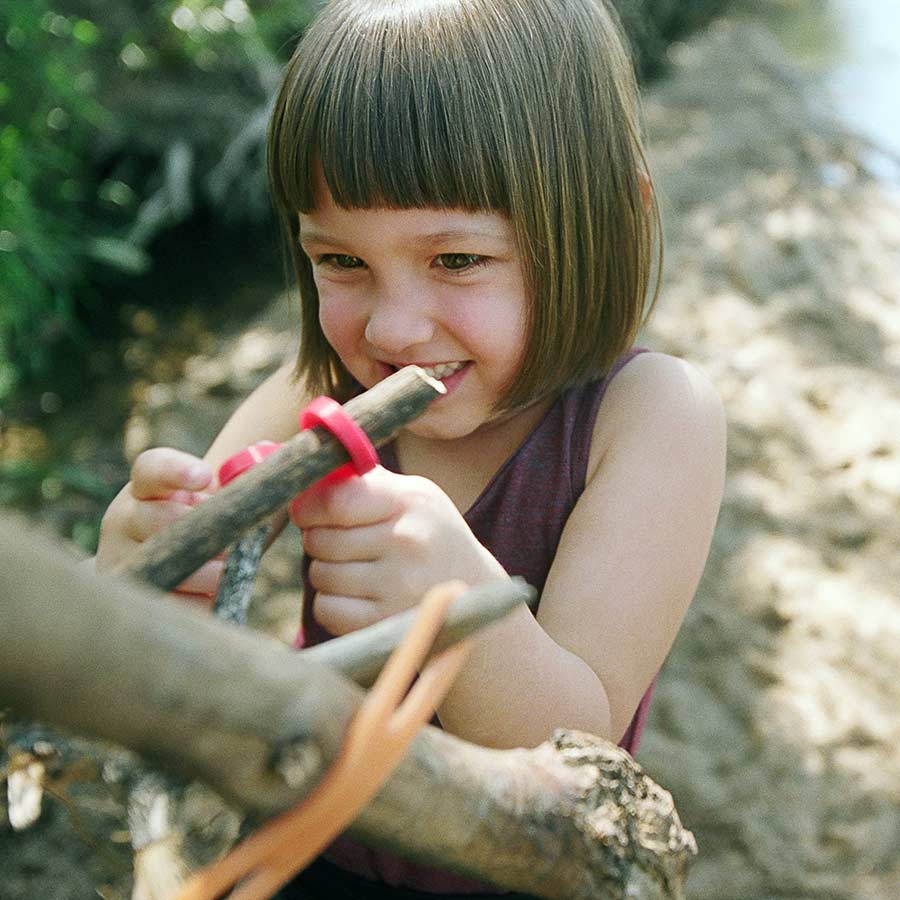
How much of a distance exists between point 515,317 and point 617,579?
0.29 metres

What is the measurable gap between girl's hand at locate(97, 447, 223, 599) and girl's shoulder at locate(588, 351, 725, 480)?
451 millimetres

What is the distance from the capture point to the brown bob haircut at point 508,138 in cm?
118

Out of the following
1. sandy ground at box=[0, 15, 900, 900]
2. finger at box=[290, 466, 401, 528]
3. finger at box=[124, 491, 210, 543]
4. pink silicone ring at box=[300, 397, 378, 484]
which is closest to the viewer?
pink silicone ring at box=[300, 397, 378, 484]

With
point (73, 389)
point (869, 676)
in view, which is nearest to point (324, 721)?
point (869, 676)

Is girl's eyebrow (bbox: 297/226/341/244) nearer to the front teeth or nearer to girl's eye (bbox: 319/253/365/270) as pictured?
girl's eye (bbox: 319/253/365/270)

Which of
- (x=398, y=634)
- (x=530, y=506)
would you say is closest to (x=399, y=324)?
(x=530, y=506)

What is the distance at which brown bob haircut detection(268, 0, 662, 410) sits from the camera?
118cm

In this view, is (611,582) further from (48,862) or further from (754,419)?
(754,419)

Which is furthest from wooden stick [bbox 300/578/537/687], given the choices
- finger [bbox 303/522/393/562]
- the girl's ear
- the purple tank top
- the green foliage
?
the green foliage

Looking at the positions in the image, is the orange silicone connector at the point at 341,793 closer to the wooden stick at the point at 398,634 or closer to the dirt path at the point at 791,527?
the wooden stick at the point at 398,634

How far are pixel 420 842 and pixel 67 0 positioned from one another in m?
3.24

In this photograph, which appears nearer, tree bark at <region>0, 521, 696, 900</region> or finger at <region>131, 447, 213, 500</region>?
tree bark at <region>0, 521, 696, 900</region>

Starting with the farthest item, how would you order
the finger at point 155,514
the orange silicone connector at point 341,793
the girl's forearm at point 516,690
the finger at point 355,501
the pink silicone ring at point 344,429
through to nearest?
the finger at point 155,514
the girl's forearm at point 516,690
the finger at point 355,501
the pink silicone ring at point 344,429
the orange silicone connector at point 341,793

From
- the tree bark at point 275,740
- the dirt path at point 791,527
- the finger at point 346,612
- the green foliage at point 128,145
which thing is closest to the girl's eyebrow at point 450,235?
the finger at point 346,612
